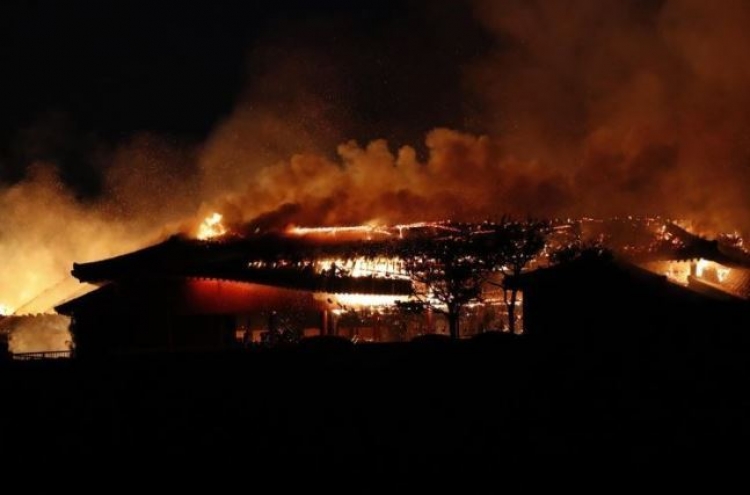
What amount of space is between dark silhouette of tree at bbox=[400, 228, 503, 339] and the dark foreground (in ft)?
20.3

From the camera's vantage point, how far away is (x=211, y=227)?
37438 mm

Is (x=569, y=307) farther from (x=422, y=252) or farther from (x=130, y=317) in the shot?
(x=130, y=317)

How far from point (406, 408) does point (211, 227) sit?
25.9 meters

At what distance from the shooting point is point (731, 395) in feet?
43.1

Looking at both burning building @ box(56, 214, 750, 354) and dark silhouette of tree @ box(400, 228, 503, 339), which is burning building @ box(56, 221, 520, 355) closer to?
burning building @ box(56, 214, 750, 354)

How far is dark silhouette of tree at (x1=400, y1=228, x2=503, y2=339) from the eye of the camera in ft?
81.1

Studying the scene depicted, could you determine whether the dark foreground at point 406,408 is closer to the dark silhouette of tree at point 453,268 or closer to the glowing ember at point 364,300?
the dark silhouette of tree at point 453,268

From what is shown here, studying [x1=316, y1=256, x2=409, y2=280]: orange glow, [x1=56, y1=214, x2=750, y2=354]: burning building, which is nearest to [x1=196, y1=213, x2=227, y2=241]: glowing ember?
[x1=56, y1=214, x2=750, y2=354]: burning building

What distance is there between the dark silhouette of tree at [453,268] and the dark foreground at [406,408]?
6.20 meters

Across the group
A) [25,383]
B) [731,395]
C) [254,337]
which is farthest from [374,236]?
[731,395]

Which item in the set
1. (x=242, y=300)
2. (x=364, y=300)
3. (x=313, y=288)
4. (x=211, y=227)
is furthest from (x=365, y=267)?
(x=211, y=227)

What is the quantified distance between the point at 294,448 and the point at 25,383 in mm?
8152

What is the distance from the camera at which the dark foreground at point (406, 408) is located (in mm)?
10594

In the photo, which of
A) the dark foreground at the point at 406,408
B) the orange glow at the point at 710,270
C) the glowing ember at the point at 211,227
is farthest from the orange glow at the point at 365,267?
the orange glow at the point at 710,270
